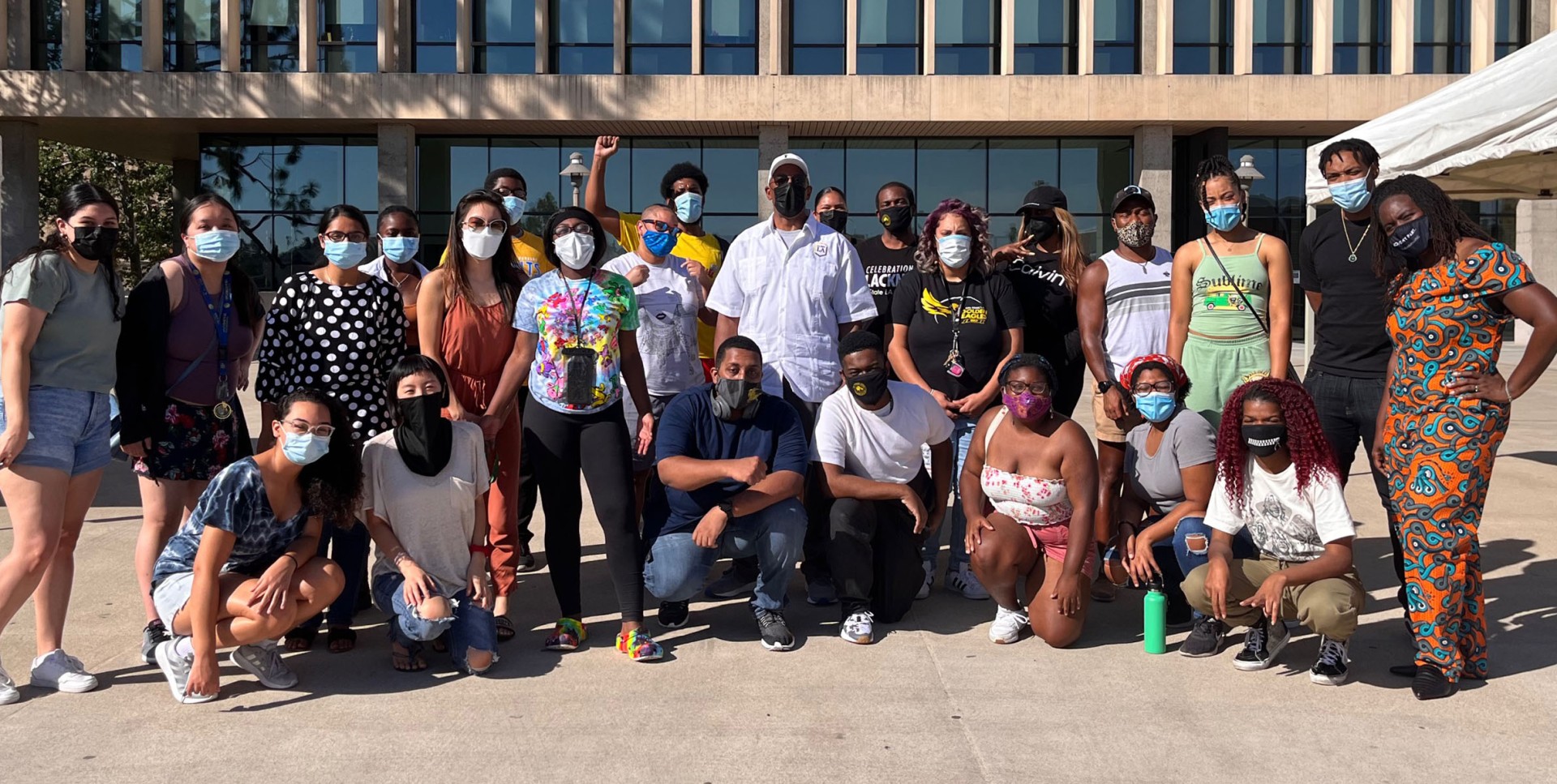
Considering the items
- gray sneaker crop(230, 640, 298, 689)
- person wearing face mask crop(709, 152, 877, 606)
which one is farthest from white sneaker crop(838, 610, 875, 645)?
gray sneaker crop(230, 640, 298, 689)

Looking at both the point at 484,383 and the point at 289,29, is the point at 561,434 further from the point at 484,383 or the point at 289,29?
the point at 289,29

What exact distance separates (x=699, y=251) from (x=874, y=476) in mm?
1850

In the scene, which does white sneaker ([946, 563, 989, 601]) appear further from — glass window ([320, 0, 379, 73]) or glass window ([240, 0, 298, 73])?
glass window ([240, 0, 298, 73])

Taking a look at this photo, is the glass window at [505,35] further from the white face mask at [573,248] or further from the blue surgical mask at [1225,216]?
the blue surgical mask at [1225,216]

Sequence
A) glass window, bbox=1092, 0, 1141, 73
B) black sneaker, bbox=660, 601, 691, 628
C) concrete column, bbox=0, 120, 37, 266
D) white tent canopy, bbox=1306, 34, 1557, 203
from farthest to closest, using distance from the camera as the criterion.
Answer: glass window, bbox=1092, 0, 1141, 73, concrete column, bbox=0, 120, 37, 266, white tent canopy, bbox=1306, 34, 1557, 203, black sneaker, bbox=660, 601, 691, 628

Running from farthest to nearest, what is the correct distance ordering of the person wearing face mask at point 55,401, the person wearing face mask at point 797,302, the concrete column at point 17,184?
the concrete column at point 17,184 → the person wearing face mask at point 797,302 → the person wearing face mask at point 55,401

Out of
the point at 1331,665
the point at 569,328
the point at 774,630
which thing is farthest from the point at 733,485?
the point at 1331,665

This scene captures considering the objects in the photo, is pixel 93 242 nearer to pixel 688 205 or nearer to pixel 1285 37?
pixel 688 205

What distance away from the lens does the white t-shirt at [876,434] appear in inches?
233

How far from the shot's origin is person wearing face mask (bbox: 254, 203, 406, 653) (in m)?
5.52

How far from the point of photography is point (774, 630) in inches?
218

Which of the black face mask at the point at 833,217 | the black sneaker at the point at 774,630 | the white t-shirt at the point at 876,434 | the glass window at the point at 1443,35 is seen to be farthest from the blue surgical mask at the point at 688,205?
the glass window at the point at 1443,35

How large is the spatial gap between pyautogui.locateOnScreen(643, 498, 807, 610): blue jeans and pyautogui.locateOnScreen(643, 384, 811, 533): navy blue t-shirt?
12 centimetres

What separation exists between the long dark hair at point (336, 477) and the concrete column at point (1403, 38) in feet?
86.3
